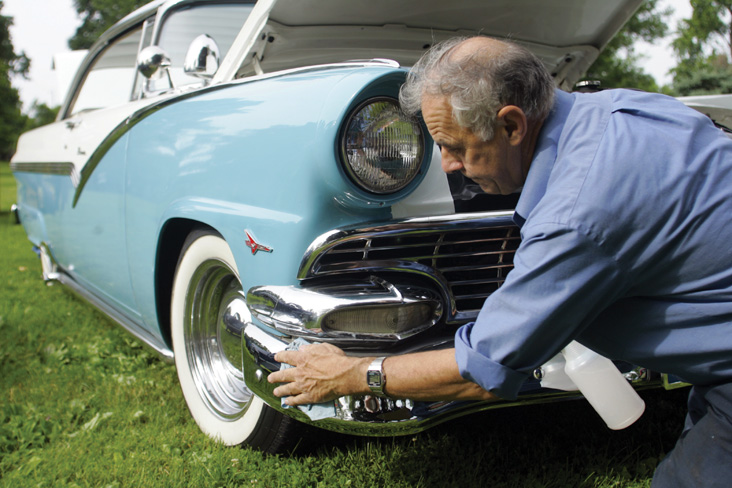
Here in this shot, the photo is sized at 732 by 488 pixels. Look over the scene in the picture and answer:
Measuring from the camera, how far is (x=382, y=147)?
62.1 inches

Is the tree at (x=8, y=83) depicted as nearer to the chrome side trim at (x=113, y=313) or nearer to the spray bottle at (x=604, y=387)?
the chrome side trim at (x=113, y=313)

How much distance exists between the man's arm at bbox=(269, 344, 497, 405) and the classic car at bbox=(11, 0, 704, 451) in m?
0.08

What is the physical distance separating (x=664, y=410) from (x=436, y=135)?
1572mm

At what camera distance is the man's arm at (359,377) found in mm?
1303

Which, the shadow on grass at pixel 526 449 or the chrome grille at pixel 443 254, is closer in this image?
the chrome grille at pixel 443 254

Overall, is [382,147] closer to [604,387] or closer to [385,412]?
[385,412]

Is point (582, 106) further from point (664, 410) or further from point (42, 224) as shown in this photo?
point (42, 224)

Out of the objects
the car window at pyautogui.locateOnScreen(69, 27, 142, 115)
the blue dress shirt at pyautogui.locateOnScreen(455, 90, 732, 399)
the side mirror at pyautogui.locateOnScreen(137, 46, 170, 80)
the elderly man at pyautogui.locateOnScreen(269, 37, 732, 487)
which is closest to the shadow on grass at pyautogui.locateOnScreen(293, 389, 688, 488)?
the elderly man at pyautogui.locateOnScreen(269, 37, 732, 487)

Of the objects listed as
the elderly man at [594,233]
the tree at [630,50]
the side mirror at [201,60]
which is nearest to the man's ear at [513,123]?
the elderly man at [594,233]

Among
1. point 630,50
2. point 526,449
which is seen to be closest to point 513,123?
point 526,449

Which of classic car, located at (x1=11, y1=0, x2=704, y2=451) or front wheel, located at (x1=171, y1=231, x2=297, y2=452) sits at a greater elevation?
classic car, located at (x1=11, y1=0, x2=704, y2=451)

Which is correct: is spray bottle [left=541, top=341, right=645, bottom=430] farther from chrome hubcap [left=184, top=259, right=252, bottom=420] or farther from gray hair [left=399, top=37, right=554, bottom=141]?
chrome hubcap [left=184, top=259, right=252, bottom=420]

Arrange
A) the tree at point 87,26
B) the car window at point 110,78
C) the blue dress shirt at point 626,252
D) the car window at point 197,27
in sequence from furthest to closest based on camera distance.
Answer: the tree at point 87,26 < the car window at point 110,78 < the car window at point 197,27 < the blue dress shirt at point 626,252

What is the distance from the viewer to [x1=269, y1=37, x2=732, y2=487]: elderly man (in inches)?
42.2
